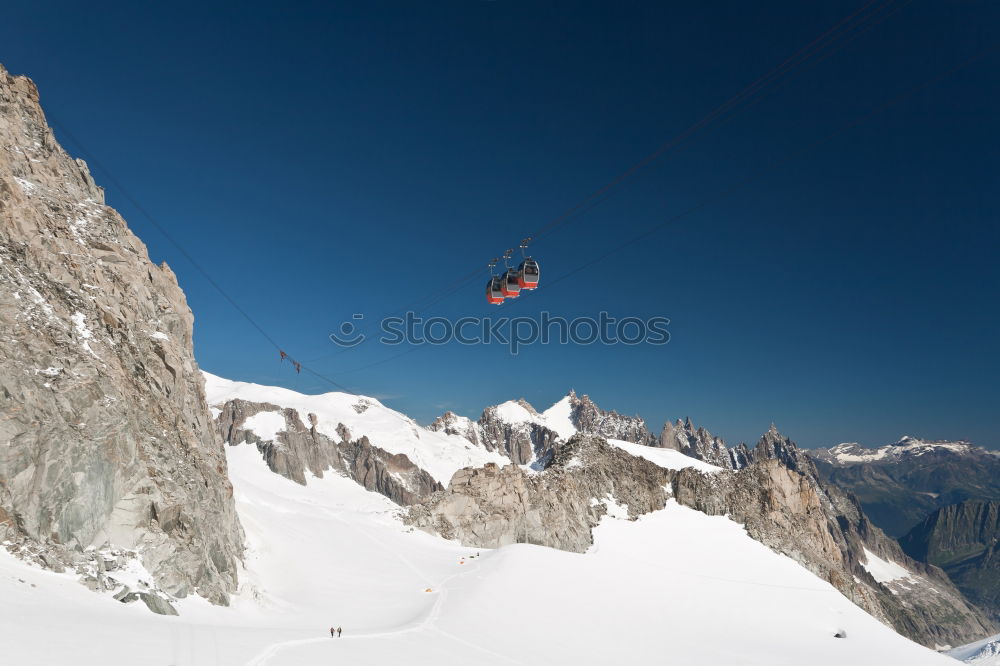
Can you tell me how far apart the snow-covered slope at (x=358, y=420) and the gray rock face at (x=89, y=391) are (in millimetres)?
122902

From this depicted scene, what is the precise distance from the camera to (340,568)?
3797 cm

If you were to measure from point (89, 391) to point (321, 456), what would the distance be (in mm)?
129141

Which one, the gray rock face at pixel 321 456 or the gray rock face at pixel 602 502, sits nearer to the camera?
the gray rock face at pixel 602 502

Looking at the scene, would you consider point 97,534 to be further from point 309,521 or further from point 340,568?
point 309,521

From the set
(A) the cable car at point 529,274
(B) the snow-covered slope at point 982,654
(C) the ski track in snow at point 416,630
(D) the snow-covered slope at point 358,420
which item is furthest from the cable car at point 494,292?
(D) the snow-covered slope at point 358,420

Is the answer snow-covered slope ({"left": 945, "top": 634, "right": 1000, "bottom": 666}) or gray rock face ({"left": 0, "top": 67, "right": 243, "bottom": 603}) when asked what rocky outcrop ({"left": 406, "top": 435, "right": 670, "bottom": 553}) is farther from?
snow-covered slope ({"left": 945, "top": 634, "right": 1000, "bottom": 666})

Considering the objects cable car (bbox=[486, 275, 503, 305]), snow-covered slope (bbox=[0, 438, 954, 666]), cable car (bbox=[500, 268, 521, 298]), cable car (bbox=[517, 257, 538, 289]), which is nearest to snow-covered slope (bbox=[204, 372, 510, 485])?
snow-covered slope (bbox=[0, 438, 954, 666])

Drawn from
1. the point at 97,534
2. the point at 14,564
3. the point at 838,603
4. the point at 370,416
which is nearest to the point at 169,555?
the point at 97,534

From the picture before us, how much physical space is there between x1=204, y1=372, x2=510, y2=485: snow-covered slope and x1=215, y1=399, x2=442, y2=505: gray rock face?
145 inches

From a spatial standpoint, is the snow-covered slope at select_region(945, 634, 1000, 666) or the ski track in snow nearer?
the ski track in snow

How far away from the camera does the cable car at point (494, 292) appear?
22719mm

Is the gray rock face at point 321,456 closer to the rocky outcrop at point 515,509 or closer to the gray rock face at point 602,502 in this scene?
the gray rock face at point 602,502

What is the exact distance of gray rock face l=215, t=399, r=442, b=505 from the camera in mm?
131750

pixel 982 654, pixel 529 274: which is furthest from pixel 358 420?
pixel 529 274
